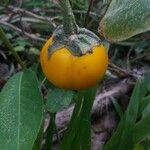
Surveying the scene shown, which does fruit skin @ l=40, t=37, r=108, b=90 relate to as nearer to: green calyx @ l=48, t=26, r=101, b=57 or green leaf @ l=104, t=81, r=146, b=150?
green calyx @ l=48, t=26, r=101, b=57

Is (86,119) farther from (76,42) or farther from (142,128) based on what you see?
(76,42)

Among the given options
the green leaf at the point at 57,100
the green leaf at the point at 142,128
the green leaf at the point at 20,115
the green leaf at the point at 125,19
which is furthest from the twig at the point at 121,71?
the green leaf at the point at 125,19

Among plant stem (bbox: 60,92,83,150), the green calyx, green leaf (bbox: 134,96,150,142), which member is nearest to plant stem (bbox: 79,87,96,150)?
plant stem (bbox: 60,92,83,150)

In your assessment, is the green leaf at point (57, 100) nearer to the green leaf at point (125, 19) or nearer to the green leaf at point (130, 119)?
the green leaf at point (130, 119)

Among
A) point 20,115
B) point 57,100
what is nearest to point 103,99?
point 57,100

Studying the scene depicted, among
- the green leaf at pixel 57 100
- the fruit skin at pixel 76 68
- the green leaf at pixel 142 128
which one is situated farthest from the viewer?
the green leaf at pixel 142 128
